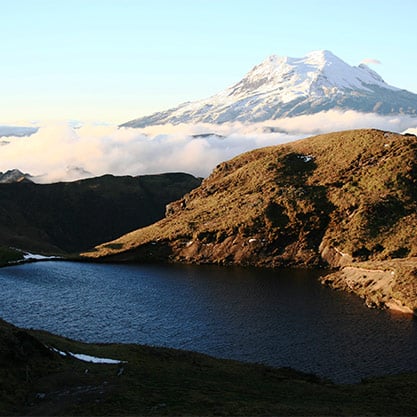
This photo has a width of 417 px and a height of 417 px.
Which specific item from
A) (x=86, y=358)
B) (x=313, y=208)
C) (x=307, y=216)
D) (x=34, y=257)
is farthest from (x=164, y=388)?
(x=34, y=257)

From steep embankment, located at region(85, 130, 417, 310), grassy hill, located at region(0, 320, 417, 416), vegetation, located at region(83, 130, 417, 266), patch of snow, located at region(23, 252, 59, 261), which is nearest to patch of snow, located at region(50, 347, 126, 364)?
grassy hill, located at region(0, 320, 417, 416)

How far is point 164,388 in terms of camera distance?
52.8 metres

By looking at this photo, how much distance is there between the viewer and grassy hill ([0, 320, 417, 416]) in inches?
1823

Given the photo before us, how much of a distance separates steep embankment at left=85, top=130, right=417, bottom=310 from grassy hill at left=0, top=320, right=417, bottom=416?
72439 mm

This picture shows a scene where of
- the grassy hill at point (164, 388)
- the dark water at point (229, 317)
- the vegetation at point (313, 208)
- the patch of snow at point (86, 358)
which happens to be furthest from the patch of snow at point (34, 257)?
the patch of snow at point (86, 358)

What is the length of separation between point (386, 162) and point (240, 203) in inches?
1867

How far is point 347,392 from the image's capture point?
5800cm

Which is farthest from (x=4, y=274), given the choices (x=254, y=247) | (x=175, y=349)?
(x=175, y=349)

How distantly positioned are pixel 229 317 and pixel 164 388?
4357 centimetres

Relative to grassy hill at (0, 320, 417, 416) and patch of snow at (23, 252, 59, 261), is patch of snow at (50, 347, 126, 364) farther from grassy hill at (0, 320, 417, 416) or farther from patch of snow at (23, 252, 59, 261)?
patch of snow at (23, 252, 59, 261)

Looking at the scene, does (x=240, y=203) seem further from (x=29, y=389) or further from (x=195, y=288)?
(x=29, y=389)

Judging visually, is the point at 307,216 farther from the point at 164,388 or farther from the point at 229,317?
the point at 164,388

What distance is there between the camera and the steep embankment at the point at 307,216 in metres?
150

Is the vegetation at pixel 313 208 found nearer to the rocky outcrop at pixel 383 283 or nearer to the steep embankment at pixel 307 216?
the steep embankment at pixel 307 216
